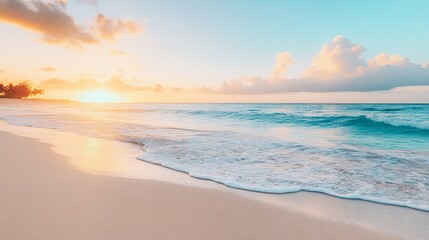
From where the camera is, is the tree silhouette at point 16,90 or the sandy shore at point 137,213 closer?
the sandy shore at point 137,213

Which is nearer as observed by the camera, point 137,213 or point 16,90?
point 137,213

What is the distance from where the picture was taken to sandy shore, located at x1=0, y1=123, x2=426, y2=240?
7.89ft

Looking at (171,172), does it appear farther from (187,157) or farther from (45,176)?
(45,176)

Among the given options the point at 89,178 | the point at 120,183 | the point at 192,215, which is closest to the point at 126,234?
the point at 192,215

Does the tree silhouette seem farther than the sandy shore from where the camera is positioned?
Yes

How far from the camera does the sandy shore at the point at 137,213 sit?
2.40 m

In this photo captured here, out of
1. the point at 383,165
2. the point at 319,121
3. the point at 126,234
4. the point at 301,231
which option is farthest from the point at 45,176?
the point at 319,121

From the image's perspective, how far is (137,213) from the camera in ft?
9.16

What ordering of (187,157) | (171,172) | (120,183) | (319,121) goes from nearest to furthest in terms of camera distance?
(120,183)
(171,172)
(187,157)
(319,121)

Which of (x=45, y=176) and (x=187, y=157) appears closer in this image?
(x=45, y=176)

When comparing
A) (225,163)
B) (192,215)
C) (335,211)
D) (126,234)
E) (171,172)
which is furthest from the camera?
(225,163)

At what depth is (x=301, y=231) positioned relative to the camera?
2.59 m

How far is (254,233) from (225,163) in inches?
115

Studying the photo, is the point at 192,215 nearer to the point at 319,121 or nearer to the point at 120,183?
the point at 120,183
